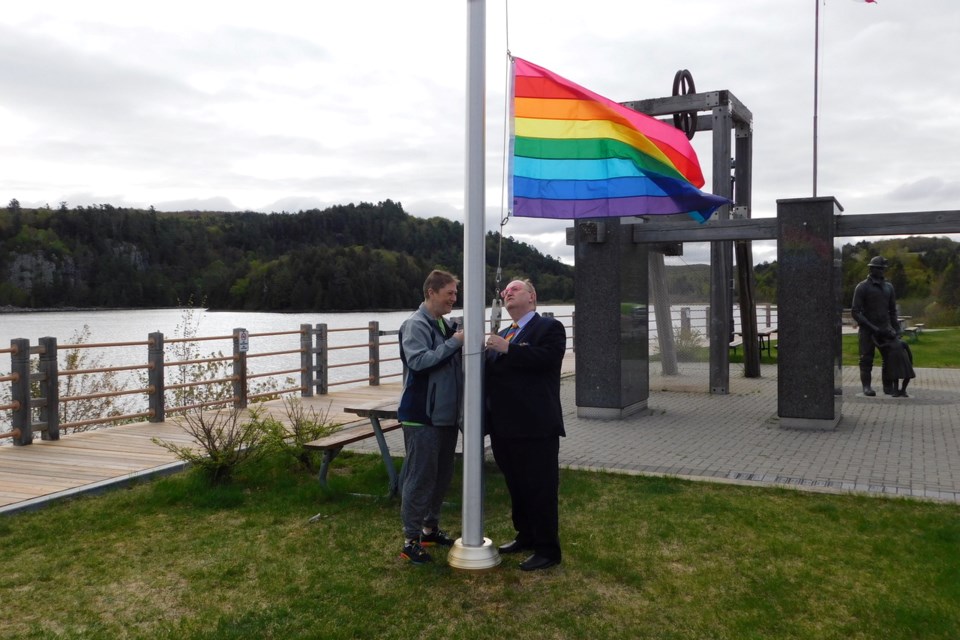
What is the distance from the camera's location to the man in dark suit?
4.94m

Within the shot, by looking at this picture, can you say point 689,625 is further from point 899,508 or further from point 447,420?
point 899,508

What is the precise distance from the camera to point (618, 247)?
35.8ft

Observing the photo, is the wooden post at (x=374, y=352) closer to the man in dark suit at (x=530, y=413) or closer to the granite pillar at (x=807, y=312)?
the granite pillar at (x=807, y=312)

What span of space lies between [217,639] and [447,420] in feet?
5.66

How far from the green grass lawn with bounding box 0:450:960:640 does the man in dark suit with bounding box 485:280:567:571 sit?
1.15 ft

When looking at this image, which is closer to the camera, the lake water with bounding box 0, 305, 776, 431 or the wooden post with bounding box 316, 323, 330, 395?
the lake water with bounding box 0, 305, 776, 431

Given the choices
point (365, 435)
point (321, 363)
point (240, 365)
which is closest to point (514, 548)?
point (365, 435)

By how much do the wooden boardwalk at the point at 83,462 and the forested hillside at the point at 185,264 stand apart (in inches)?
391

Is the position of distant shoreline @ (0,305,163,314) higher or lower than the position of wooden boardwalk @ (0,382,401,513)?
higher

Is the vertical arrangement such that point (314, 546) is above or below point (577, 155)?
below

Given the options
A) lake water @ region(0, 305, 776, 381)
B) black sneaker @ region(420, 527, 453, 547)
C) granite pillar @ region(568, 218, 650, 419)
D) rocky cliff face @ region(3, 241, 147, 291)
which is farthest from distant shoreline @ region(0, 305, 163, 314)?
black sneaker @ region(420, 527, 453, 547)

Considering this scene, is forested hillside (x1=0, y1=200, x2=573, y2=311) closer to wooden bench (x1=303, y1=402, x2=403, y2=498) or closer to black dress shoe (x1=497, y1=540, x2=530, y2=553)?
wooden bench (x1=303, y1=402, x2=403, y2=498)

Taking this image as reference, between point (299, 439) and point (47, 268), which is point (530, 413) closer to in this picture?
point (299, 439)

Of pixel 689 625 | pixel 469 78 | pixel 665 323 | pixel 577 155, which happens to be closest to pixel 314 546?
pixel 689 625
